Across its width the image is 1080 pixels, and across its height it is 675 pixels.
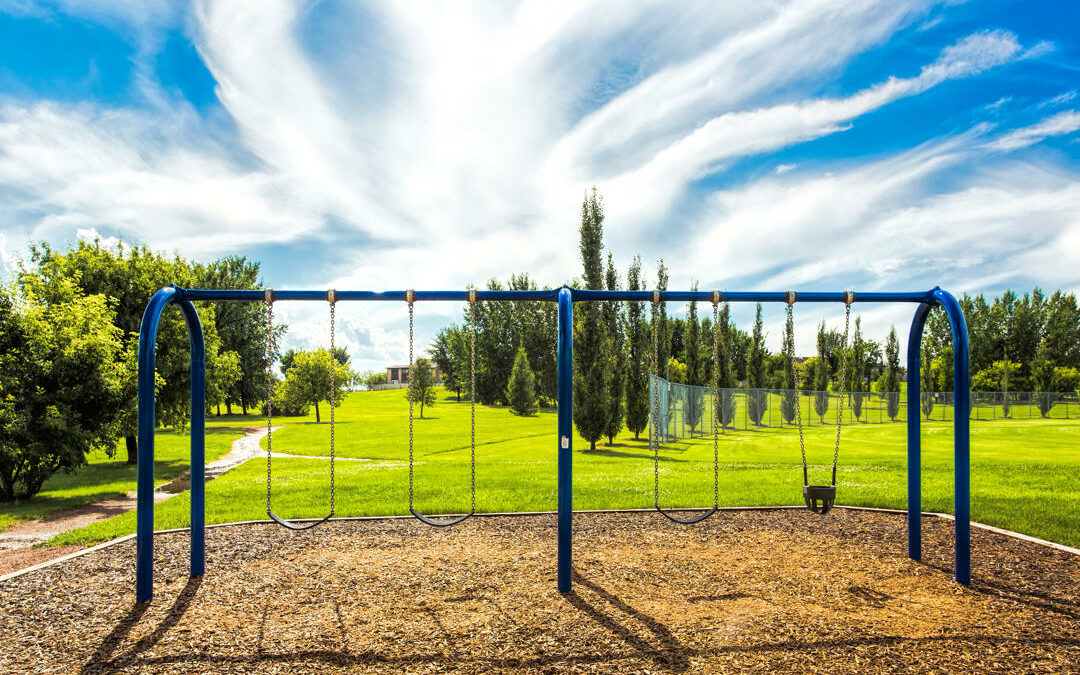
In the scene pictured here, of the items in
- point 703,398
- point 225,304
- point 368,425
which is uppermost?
point 225,304

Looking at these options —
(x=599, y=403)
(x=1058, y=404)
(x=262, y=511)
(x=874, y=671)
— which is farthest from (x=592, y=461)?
(x=1058, y=404)

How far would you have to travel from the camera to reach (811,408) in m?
41.0

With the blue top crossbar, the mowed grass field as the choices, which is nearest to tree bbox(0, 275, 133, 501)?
the mowed grass field

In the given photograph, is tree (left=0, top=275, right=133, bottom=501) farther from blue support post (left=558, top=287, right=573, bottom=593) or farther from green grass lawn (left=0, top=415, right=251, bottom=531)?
blue support post (left=558, top=287, right=573, bottom=593)

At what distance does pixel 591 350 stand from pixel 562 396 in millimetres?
14609

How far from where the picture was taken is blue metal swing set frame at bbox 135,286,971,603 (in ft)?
17.4

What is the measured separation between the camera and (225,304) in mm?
41031

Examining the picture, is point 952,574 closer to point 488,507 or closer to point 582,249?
point 488,507

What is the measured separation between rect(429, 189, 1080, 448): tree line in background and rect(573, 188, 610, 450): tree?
0.04m

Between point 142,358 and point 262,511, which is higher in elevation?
point 142,358

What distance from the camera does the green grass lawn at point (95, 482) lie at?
11.1m

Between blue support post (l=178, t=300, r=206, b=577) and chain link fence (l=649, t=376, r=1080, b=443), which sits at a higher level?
blue support post (l=178, t=300, r=206, b=577)

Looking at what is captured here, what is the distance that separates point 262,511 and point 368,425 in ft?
91.9

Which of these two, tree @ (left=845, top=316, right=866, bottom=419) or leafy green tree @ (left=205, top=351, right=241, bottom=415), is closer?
leafy green tree @ (left=205, top=351, right=241, bottom=415)
